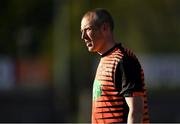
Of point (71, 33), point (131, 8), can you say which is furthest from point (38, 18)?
point (131, 8)

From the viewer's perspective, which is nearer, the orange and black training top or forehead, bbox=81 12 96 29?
the orange and black training top

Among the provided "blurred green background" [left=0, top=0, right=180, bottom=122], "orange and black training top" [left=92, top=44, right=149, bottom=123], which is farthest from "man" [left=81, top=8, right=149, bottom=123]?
"blurred green background" [left=0, top=0, right=180, bottom=122]

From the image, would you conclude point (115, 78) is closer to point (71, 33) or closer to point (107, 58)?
point (107, 58)

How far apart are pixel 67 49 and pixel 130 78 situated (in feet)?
94.6

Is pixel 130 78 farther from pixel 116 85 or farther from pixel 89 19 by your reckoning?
pixel 89 19

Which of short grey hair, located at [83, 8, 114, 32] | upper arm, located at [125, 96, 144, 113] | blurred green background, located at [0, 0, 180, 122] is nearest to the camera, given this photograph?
upper arm, located at [125, 96, 144, 113]

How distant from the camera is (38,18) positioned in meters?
35.3

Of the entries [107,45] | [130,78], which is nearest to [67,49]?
[107,45]

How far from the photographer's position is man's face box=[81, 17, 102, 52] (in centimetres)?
698

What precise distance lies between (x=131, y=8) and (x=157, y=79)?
3.20 metres

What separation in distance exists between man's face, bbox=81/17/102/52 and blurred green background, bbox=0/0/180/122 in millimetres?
21441

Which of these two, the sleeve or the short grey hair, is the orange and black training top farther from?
the short grey hair

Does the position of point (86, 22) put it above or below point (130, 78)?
above

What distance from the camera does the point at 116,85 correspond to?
6.82 m
